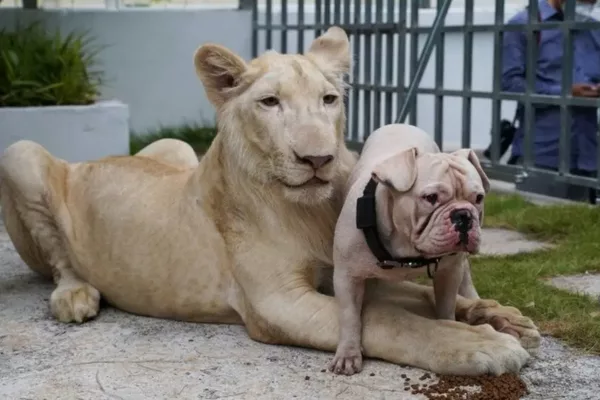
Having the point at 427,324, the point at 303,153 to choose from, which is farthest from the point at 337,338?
the point at 303,153

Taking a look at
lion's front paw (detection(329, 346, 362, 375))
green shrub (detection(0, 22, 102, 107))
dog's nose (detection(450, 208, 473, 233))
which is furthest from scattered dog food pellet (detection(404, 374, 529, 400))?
green shrub (detection(0, 22, 102, 107))

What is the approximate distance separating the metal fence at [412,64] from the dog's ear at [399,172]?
3.93 m

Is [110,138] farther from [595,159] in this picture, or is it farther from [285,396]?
[285,396]

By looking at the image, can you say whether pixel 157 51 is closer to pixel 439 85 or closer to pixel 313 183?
pixel 439 85

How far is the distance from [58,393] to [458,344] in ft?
4.38

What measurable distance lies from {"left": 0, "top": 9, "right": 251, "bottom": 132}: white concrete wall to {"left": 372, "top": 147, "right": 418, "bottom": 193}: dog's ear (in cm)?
722

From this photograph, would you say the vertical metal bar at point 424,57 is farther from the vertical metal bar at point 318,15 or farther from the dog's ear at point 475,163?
the dog's ear at point 475,163

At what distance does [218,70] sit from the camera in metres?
4.02

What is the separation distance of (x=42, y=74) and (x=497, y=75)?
349 centimetres

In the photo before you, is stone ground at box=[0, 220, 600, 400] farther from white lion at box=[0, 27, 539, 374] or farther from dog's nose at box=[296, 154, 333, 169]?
dog's nose at box=[296, 154, 333, 169]

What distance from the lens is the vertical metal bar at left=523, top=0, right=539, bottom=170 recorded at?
7.46 metres

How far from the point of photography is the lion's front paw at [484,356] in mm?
3402

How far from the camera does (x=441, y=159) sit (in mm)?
3340

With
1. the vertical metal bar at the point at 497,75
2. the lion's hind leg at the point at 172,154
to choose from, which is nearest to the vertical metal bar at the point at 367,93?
the vertical metal bar at the point at 497,75
